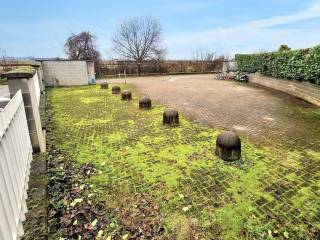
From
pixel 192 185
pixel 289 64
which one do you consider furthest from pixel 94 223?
pixel 289 64

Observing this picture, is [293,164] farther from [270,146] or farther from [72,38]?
[72,38]

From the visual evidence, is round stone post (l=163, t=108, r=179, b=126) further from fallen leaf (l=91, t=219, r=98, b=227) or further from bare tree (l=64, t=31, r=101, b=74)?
bare tree (l=64, t=31, r=101, b=74)

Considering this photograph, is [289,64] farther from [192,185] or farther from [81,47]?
[81,47]

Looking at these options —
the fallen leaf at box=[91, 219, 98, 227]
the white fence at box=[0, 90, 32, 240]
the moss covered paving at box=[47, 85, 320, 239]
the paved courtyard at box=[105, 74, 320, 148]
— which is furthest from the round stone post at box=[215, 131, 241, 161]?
the white fence at box=[0, 90, 32, 240]

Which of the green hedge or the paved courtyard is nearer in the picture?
the paved courtyard

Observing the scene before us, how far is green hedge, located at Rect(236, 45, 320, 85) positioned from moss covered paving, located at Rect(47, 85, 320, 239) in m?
7.39

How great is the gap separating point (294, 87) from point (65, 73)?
1707 cm

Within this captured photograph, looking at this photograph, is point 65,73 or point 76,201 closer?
point 76,201

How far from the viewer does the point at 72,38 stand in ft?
96.7

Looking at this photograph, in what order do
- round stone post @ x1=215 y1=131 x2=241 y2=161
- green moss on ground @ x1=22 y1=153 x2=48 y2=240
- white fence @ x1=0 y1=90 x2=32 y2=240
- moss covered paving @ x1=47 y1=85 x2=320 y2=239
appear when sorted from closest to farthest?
white fence @ x1=0 y1=90 x2=32 y2=240, green moss on ground @ x1=22 y1=153 x2=48 y2=240, moss covered paving @ x1=47 y1=85 x2=320 y2=239, round stone post @ x1=215 y1=131 x2=241 y2=161

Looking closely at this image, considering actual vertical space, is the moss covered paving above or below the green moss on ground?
below

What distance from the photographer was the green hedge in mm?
10617

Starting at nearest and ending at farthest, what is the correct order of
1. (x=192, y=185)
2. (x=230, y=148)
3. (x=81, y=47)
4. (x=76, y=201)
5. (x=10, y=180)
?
(x=10, y=180) < (x=76, y=201) < (x=192, y=185) < (x=230, y=148) < (x=81, y=47)

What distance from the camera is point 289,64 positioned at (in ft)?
42.7
